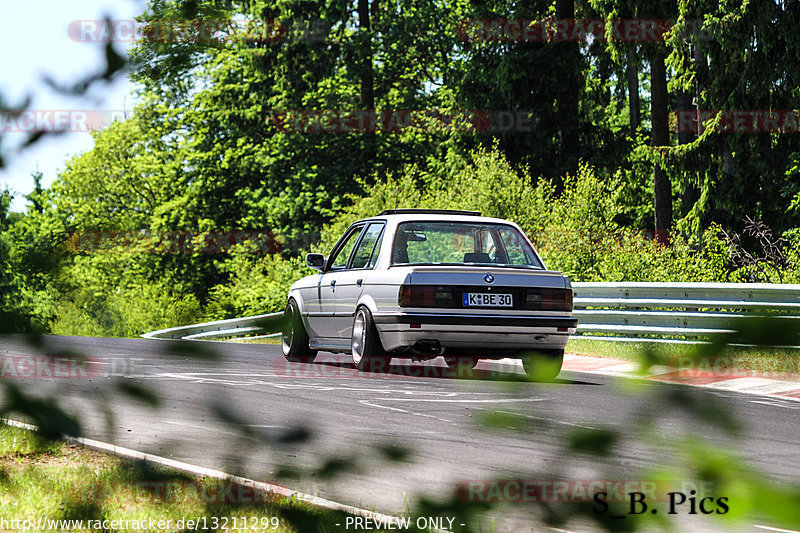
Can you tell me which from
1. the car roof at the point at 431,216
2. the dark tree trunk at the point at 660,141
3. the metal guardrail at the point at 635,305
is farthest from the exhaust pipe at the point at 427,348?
the dark tree trunk at the point at 660,141

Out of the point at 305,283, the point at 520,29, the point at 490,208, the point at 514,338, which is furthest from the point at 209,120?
the point at 514,338

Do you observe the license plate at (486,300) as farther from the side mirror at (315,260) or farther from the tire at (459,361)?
the tire at (459,361)

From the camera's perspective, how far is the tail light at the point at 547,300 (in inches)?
421

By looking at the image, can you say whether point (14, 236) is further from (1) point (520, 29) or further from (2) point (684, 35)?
(1) point (520, 29)

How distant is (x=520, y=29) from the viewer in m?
36.9

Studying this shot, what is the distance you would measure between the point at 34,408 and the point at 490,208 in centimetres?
2610

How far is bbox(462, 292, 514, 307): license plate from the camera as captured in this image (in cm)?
1048

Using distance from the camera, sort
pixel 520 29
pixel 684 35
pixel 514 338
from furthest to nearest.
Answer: pixel 520 29 < pixel 684 35 < pixel 514 338

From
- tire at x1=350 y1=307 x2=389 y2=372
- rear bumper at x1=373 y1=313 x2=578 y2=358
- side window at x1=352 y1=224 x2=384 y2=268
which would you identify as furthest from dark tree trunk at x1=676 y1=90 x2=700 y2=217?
tire at x1=350 y1=307 x2=389 y2=372

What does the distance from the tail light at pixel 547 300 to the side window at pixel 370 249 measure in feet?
5.51

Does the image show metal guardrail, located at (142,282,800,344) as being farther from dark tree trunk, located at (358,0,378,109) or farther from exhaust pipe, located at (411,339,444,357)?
dark tree trunk, located at (358,0,378,109)

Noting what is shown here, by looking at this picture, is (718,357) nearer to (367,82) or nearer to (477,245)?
(477,245)

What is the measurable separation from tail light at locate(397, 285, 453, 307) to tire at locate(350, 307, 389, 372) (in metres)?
0.43

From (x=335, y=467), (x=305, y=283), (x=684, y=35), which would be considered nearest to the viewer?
(x=335, y=467)
